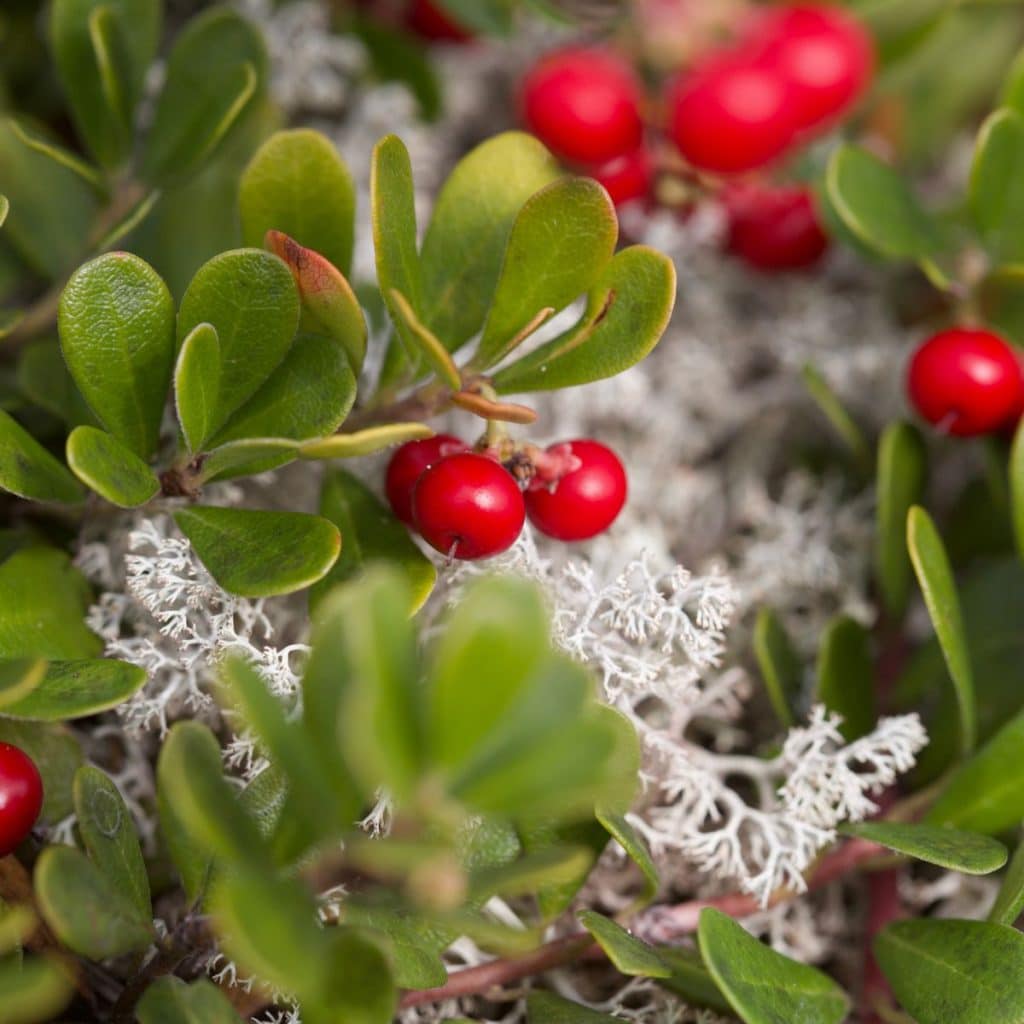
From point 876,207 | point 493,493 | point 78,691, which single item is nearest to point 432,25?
point 876,207

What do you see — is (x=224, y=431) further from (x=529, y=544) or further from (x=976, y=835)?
(x=976, y=835)

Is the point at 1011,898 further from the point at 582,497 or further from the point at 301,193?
the point at 301,193

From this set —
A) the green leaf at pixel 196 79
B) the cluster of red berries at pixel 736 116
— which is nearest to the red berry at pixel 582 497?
the green leaf at pixel 196 79

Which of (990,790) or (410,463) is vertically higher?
(410,463)

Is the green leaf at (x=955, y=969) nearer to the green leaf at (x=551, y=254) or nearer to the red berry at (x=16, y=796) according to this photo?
the green leaf at (x=551, y=254)

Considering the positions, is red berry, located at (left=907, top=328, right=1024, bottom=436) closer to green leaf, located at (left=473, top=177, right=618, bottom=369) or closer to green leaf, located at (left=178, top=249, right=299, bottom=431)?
green leaf, located at (left=473, top=177, right=618, bottom=369)

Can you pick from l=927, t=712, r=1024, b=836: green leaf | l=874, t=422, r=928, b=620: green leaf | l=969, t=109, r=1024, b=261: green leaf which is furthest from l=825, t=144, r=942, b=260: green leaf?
l=927, t=712, r=1024, b=836: green leaf

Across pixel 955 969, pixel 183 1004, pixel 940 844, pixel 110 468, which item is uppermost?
pixel 110 468
